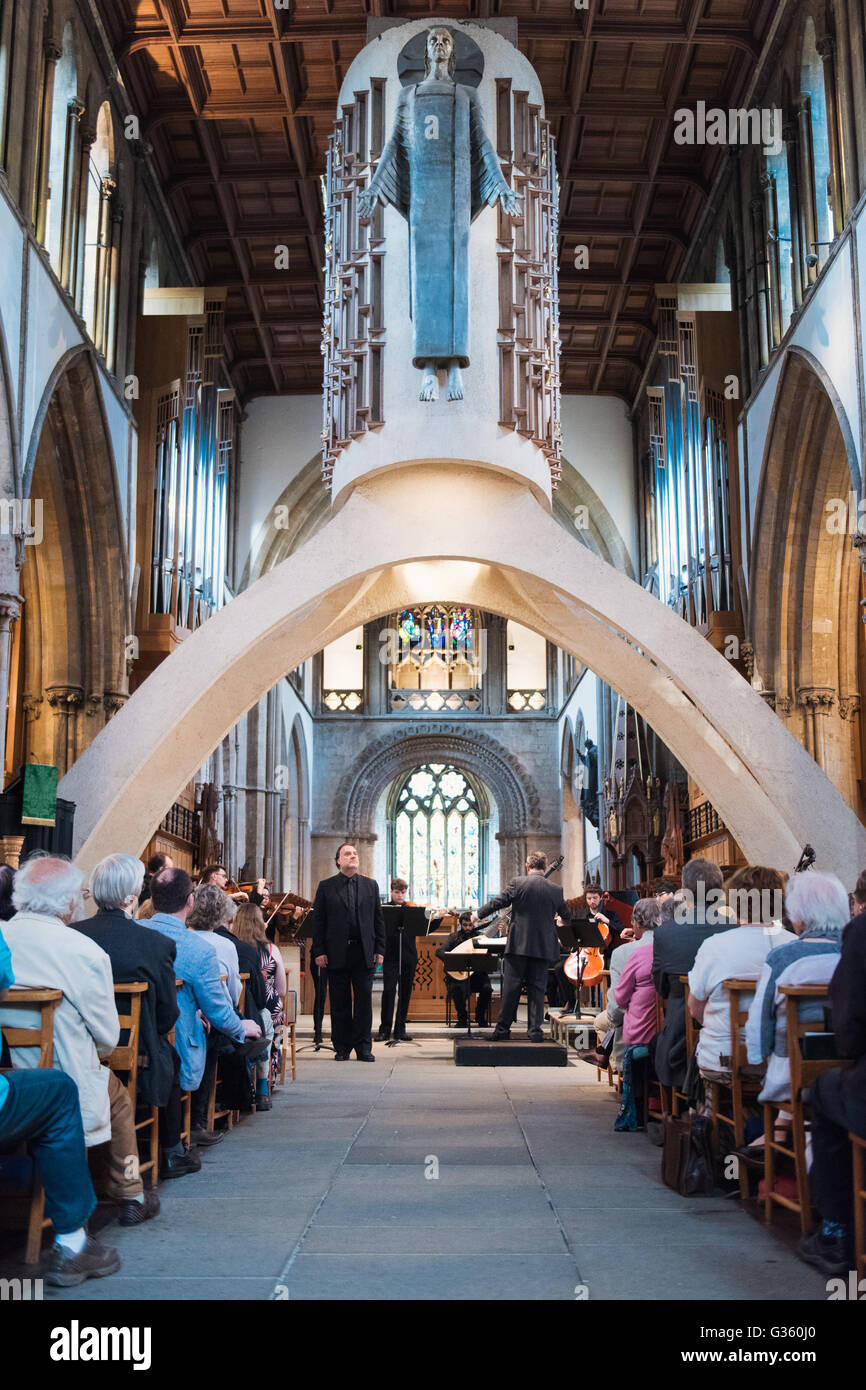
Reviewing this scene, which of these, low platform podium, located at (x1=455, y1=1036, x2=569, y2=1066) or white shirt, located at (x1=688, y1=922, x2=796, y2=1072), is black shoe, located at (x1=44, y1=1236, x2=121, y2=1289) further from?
low platform podium, located at (x1=455, y1=1036, x2=569, y2=1066)

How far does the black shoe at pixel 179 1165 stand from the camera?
4.92 metres

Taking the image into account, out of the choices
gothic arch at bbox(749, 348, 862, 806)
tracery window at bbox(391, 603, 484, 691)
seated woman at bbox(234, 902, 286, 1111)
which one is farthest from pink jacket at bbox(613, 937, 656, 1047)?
tracery window at bbox(391, 603, 484, 691)

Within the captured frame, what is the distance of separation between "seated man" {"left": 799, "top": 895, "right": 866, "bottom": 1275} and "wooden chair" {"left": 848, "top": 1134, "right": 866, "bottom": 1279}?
5cm

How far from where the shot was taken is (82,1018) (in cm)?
370

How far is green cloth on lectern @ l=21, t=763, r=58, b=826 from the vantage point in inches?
335

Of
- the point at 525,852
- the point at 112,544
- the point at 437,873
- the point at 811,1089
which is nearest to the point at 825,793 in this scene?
the point at 811,1089

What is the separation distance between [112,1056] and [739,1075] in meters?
2.01

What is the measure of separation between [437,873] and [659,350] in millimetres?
13721

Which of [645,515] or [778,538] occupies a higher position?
[645,515]

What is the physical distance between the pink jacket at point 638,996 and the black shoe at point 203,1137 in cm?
191

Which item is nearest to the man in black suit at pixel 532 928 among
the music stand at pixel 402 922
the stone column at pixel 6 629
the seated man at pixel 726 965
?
the music stand at pixel 402 922

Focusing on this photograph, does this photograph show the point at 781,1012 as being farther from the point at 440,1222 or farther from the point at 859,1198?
the point at 440,1222

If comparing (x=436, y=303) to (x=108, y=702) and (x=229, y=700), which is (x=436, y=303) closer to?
(x=229, y=700)

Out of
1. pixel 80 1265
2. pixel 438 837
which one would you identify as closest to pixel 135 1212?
pixel 80 1265
